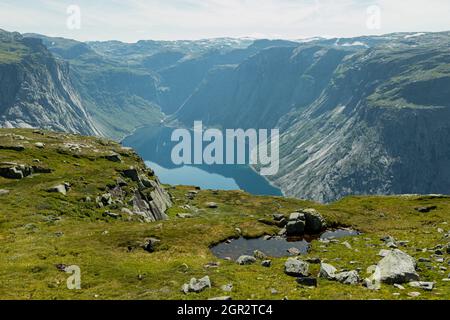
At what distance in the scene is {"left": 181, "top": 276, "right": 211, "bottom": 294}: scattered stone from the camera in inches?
1035

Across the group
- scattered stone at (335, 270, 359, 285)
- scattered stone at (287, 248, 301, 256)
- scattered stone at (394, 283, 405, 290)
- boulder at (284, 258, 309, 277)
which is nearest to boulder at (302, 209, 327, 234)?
scattered stone at (287, 248, 301, 256)

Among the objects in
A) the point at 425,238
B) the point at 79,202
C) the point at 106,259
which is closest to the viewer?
the point at 106,259

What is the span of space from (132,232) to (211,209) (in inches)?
1791

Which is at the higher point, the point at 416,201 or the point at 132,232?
the point at 132,232

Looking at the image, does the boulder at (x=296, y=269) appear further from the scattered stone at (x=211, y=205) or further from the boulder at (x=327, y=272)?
the scattered stone at (x=211, y=205)

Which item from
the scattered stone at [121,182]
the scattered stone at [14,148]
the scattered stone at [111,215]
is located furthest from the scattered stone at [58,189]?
the scattered stone at [14,148]

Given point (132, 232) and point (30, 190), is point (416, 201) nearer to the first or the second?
point (132, 232)

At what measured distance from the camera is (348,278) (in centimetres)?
2775

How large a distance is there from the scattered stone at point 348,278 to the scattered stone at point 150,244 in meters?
18.9

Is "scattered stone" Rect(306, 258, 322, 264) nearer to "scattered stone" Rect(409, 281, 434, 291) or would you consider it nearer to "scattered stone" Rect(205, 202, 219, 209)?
"scattered stone" Rect(409, 281, 434, 291)

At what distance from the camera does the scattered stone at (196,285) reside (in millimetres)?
26281

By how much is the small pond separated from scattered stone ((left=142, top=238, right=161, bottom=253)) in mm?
5927

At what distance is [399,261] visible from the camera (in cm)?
2892
